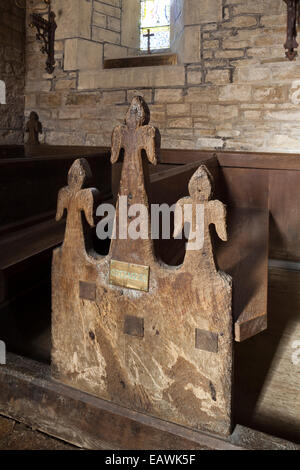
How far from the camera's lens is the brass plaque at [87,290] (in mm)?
1100

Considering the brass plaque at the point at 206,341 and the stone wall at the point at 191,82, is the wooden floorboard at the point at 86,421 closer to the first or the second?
the brass plaque at the point at 206,341

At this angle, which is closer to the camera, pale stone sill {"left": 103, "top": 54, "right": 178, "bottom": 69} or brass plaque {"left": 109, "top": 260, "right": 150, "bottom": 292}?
brass plaque {"left": 109, "top": 260, "right": 150, "bottom": 292}

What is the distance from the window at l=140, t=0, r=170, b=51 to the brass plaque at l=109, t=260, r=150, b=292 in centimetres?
480

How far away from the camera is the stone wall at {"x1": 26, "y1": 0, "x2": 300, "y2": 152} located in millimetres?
3879

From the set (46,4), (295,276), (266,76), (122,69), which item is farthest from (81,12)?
(295,276)

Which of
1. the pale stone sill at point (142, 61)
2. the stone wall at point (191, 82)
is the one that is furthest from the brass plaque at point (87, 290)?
the pale stone sill at point (142, 61)

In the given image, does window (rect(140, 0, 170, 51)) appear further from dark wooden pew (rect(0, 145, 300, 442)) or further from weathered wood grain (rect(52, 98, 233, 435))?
weathered wood grain (rect(52, 98, 233, 435))

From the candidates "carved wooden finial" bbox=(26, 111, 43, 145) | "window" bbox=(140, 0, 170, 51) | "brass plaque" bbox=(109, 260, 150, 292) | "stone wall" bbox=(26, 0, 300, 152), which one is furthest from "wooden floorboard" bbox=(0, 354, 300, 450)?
"window" bbox=(140, 0, 170, 51)

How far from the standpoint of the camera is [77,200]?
1072 mm

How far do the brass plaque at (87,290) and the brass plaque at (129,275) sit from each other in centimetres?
7

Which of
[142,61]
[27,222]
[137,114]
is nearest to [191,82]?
[142,61]
